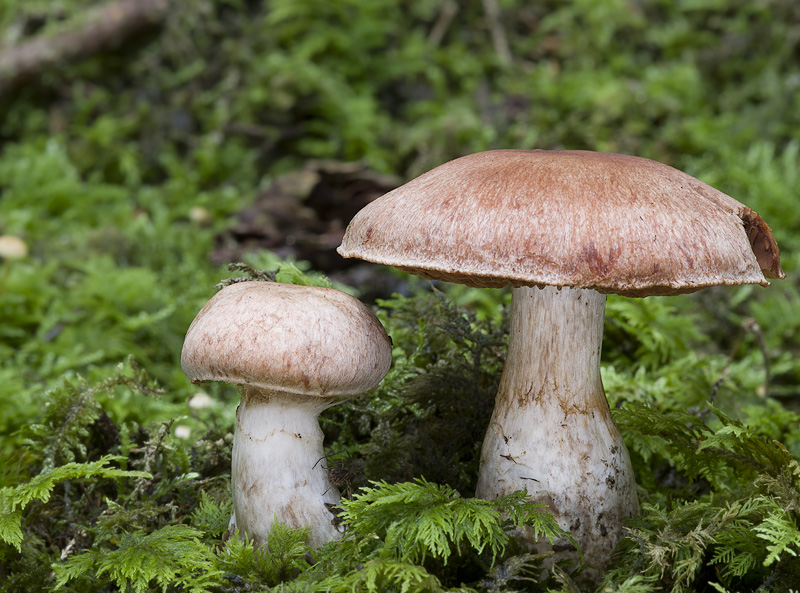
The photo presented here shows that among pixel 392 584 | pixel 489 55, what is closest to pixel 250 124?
pixel 489 55

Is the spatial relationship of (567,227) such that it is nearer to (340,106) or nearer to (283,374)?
(283,374)

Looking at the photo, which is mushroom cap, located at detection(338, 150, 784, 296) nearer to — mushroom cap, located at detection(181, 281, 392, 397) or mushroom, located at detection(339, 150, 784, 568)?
mushroom, located at detection(339, 150, 784, 568)

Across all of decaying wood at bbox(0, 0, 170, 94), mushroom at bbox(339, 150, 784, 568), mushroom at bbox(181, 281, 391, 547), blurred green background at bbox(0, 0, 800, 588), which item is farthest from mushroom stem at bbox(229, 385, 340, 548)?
decaying wood at bbox(0, 0, 170, 94)

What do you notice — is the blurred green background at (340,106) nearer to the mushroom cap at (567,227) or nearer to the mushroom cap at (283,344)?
the mushroom cap at (283,344)

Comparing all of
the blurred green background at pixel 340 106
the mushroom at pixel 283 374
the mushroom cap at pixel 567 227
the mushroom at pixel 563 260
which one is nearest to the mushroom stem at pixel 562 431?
the mushroom at pixel 563 260

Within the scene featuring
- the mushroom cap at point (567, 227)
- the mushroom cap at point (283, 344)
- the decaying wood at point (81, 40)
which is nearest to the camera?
the mushroom cap at point (567, 227)

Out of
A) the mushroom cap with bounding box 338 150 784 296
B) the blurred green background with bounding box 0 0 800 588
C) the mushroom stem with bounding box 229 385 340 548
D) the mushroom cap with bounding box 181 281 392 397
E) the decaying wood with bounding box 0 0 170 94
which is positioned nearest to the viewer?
the mushroom cap with bounding box 338 150 784 296

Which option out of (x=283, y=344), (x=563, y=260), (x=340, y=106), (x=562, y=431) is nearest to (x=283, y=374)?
(x=283, y=344)
